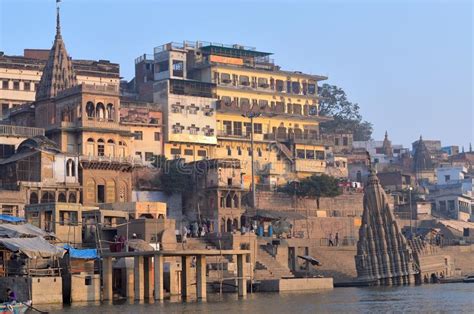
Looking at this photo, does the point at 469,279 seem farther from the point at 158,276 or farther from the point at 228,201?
the point at 158,276

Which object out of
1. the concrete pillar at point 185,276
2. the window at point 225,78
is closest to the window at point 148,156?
the window at point 225,78

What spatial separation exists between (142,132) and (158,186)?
5.50 meters

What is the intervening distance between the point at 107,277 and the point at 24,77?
35627 mm

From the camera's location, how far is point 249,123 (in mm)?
84500

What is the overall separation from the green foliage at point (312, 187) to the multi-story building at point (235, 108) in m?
2.88

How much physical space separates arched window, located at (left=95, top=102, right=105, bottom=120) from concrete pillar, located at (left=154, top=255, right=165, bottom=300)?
23594 millimetres

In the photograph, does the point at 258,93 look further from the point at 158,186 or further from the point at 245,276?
the point at 245,276

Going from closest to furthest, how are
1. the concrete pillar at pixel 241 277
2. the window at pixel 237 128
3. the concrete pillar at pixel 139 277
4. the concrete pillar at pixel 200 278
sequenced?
the concrete pillar at pixel 139 277 → the concrete pillar at pixel 200 278 → the concrete pillar at pixel 241 277 → the window at pixel 237 128

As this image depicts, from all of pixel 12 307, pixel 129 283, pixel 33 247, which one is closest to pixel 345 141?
pixel 129 283

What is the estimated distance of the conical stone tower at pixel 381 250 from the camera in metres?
62.7

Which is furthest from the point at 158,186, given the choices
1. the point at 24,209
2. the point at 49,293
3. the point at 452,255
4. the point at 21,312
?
the point at 21,312

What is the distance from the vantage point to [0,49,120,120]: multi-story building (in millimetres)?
80875

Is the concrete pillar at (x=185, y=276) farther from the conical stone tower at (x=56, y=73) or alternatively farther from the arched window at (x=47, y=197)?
the conical stone tower at (x=56, y=73)

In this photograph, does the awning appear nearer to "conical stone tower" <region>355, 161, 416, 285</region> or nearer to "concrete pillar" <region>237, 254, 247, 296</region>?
"conical stone tower" <region>355, 161, 416, 285</region>
